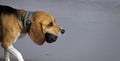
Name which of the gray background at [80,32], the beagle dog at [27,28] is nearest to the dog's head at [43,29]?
the beagle dog at [27,28]

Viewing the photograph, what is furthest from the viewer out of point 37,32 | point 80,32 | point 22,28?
point 80,32

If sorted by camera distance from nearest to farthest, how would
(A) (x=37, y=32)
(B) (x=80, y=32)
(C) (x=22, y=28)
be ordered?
(A) (x=37, y=32) < (C) (x=22, y=28) < (B) (x=80, y=32)

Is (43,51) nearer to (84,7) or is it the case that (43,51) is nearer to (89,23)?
(89,23)

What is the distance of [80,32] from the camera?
6.35 meters

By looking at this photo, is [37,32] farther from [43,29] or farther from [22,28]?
[22,28]

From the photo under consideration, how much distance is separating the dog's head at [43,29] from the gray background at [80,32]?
0.82 metres

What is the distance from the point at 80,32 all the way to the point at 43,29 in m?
2.14

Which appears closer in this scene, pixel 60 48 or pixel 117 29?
pixel 60 48

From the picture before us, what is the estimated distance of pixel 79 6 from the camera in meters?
8.05

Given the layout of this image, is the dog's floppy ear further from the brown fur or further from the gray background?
the gray background

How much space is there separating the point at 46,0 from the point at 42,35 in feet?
14.0

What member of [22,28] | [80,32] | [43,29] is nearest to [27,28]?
[22,28]

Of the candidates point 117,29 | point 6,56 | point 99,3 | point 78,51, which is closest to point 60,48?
point 78,51

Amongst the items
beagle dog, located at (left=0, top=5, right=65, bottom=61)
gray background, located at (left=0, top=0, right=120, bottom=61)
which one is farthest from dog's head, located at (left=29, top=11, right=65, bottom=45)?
gray background, located at (left=0, top=0, right=120, bottom=61)
